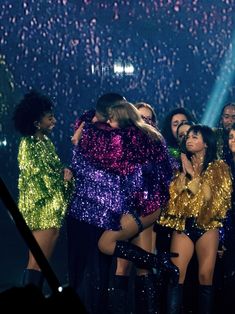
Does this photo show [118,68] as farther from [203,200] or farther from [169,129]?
[203,200]

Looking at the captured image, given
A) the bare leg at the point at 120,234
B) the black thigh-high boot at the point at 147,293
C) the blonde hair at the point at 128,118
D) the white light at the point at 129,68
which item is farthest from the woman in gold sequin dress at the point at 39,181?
the white light at the point at 129,68

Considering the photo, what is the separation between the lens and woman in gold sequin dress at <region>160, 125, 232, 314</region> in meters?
4.93

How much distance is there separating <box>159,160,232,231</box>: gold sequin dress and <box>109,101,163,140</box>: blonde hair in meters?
0.54

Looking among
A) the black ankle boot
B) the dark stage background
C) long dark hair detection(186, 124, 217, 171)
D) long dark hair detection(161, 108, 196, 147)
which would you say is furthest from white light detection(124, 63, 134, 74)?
the black ankle boot

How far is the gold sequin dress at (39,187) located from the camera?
4980 mm

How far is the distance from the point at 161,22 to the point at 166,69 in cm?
125

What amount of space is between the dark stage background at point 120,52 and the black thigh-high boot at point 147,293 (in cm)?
805

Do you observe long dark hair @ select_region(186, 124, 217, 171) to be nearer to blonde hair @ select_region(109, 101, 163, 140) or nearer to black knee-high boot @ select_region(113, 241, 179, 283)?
blonde hair @ select_region(109, 101, 163, 140)

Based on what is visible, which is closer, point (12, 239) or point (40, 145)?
point (40, 145)

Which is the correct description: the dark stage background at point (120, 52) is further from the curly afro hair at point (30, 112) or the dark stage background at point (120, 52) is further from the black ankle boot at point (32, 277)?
the black ankle boot at point (32, 277)

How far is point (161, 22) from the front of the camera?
49.6 ft

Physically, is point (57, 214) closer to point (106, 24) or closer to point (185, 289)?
point (185, 289)

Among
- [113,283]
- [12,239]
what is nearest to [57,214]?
[113,283]

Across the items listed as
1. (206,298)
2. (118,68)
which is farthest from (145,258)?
(118,68)
